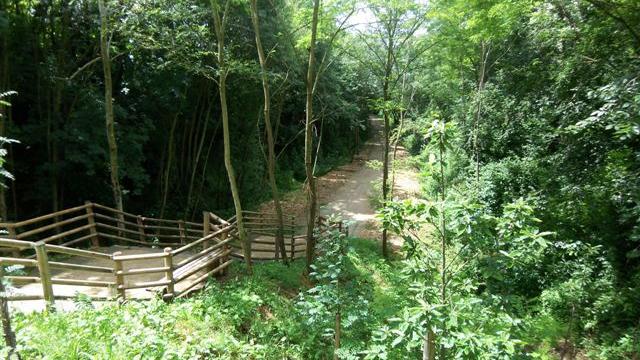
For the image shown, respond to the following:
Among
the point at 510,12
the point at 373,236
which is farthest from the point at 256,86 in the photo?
the point at 510,12

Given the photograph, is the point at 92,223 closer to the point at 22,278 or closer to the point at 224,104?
the point at 224,104

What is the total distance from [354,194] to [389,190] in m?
7.19

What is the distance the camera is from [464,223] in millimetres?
3260

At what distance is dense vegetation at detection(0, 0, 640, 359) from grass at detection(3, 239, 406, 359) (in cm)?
3

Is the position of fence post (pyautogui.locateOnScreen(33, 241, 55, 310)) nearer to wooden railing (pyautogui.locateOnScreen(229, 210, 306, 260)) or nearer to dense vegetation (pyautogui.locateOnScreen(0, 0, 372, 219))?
dense vegetation (pyautogui.locateOnScreen(0, 0, 372, 219))

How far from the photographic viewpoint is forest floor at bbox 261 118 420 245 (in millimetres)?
17656

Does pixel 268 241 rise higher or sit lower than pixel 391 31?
lower

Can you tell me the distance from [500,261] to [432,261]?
2.32 ft

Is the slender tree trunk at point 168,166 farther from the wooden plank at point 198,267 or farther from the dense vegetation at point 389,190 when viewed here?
the wooden plank at point 198,267

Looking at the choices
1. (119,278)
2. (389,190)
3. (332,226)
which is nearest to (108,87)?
(119,278)

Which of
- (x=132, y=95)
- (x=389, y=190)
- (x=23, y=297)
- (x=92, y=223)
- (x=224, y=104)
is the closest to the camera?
(x=23, y=297)

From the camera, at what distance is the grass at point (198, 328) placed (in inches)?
185

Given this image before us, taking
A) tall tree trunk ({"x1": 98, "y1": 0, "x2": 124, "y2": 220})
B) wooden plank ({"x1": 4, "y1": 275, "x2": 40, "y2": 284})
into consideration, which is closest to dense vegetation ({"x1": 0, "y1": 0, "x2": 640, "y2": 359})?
tall tree trunk ({"x1": 98, "y1": 0, "x2": 124, "y2": 220})

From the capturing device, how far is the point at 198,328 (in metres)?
5.96
